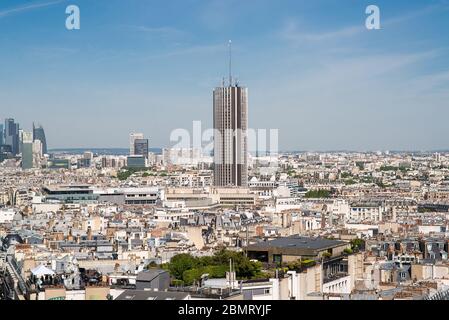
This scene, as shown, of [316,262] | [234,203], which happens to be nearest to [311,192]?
[234,203]

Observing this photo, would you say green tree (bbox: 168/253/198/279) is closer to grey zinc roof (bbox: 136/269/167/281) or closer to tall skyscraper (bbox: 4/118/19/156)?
grey zinc roof (bbox: 136/269/167/281)

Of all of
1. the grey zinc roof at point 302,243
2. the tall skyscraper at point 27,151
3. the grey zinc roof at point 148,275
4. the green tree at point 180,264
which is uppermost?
the tall skyscraper at point 27,151

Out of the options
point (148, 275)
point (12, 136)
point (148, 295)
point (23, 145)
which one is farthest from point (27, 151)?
point (148, 295)

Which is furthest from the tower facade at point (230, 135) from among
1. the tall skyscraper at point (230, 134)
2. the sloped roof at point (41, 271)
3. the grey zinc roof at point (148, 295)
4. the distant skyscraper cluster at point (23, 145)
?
the grey zinc roof at point (148, 295)

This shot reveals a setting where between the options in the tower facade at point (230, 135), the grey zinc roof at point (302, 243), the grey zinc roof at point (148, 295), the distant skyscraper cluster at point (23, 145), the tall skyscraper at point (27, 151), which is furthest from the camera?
the tower facade at point (230, 135)

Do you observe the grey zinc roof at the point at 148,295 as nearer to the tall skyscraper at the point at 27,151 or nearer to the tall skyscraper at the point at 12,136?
the tall skyscraper at the point at 12,136

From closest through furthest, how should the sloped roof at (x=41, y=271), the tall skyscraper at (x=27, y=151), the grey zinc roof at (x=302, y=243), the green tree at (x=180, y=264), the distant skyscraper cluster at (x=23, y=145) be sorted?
the sloped roof at (x=41, y=271), the green tree at (x=180, y=264), the grey zinc roof at (x=302, y=243), the distant skyscraper cluster at (x=23, y=145), the tall skyscraper at (x=27, y=151)

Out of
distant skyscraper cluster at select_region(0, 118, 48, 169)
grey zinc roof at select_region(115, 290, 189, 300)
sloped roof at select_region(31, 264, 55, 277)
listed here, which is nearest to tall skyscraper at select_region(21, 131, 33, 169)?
distant skyscraper cluster at select_region(0, 118, 48, 169)
